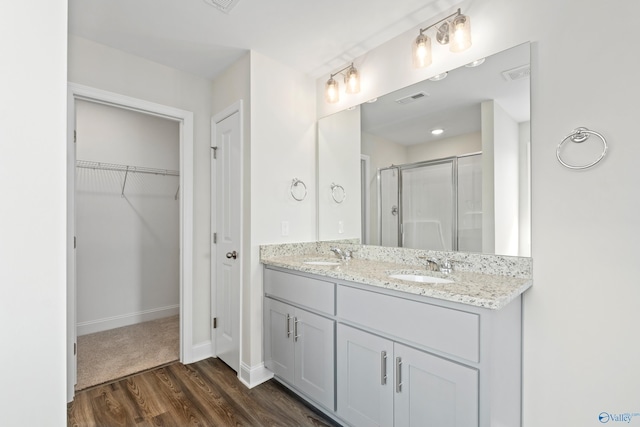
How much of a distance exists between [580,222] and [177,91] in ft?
9.23

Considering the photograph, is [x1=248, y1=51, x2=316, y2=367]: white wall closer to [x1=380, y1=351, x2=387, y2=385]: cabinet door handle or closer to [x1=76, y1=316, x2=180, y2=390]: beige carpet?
[x1=76, y1=316, x2=180, y2=390]: beige carpet

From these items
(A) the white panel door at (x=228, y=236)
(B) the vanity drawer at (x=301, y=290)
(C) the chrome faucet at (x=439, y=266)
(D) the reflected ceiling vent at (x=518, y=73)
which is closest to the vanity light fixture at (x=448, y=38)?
(D) the reflected ceiling vent at (x=518, y=73)

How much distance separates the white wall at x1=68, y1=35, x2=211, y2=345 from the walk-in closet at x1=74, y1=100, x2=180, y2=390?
65cm

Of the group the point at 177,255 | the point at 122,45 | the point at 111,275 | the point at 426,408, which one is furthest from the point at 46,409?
the point at 177,255

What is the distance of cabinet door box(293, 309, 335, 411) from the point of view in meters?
1.74

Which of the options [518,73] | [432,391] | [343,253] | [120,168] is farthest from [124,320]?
[518,73]

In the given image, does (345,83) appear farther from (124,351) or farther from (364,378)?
(124,351)

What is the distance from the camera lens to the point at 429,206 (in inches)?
76.0

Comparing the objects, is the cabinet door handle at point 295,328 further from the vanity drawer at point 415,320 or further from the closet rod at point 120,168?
the closet rod at point 120,168

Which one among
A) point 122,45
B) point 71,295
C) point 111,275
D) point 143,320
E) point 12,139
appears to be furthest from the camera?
point 143,320

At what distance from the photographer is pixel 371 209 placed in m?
2.28

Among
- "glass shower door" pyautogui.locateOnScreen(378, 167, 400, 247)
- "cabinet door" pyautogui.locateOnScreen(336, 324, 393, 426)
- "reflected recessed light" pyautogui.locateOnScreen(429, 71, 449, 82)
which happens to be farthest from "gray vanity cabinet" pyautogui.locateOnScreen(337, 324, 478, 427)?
"reflected recessed light" pyautogui.locateOnScreen(429, 71, 449, 82)

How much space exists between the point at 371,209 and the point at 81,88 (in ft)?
7.16

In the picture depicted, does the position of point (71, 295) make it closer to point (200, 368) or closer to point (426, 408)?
point (200, 368)
